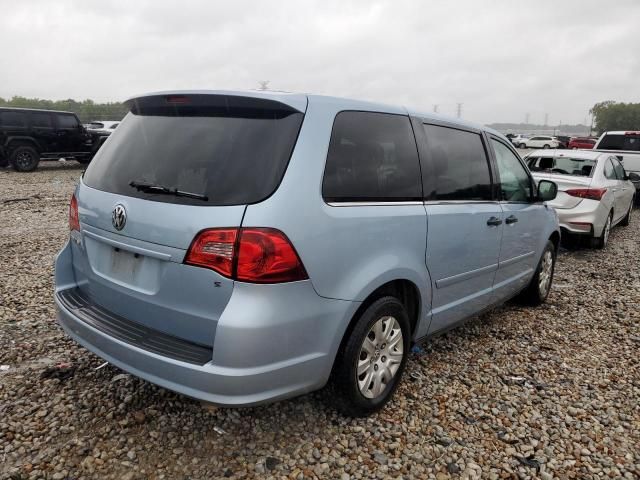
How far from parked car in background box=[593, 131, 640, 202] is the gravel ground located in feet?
31.4

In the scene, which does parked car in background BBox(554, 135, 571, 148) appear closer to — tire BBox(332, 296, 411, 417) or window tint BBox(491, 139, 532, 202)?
window tint BBox(491, 139, 532, 202)

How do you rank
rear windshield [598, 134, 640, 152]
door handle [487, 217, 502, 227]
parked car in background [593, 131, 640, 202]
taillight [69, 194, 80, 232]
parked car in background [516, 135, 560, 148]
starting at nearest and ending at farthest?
taillight [69, 194, 80, 232], door handle [487, 217, 502, 227], parked car in background [593, 131, 640, 202], rear windshield [598, 134, 640, 152], parked car in background [516, 135, 560, 148]

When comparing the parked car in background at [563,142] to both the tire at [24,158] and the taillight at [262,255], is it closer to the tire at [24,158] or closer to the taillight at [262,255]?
the tire at [24,158]

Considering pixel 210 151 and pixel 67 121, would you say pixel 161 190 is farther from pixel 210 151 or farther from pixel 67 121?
pixel 67 121

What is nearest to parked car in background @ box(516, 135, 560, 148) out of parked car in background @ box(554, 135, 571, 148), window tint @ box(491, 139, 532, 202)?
parked car in background @ box(554, 135, 571, 148)

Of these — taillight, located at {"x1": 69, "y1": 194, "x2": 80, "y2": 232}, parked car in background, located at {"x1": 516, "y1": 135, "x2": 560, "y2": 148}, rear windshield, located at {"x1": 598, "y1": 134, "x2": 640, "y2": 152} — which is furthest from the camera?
parked car in background, located at {"x1": 516, "y1": 135, "x2": 560, "y2": 148}

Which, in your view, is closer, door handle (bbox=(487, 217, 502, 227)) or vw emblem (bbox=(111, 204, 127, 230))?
vw emblem (bbox=(111, 204, 127, 230))

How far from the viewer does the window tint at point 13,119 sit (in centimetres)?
1399

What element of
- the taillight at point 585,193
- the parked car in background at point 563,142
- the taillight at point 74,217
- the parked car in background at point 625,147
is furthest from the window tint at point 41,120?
the parked car in background at point 563,142

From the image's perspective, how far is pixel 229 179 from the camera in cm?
214

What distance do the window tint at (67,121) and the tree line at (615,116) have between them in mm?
102442

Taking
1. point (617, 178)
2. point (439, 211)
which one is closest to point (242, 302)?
point (439, 211)

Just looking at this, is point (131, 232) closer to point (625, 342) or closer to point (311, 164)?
Result: point (311, 164)

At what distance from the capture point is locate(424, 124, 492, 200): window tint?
119 inches
